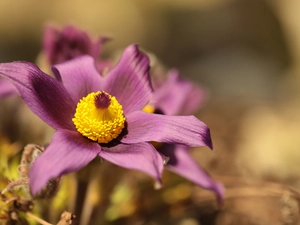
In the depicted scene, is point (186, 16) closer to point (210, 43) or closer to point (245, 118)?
point (210, 43)

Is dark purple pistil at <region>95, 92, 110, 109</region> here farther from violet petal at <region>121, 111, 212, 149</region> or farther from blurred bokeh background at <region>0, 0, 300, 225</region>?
blurred bokeh background at <region>0, 0, 300, 225</region>

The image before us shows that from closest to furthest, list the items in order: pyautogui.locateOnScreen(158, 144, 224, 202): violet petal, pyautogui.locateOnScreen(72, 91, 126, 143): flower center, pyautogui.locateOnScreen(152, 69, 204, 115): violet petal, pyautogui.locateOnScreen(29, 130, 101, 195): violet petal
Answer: pyautogui.locateOnScreen(29, 130, 101, 195): violet petal
pyautogui.locateOnScreen(72, 91, 126, 143): flower center
pyautogui.locateOnScreen(158, 144, 224, 202): violet petal
pyautogui.locateOnScreen(152, 69, 204, 115): violet petal

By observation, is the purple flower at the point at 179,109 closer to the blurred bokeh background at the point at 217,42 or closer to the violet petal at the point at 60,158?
the violet petal at the point at 60,158

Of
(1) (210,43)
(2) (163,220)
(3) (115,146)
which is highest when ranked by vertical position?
(3) (115,146)

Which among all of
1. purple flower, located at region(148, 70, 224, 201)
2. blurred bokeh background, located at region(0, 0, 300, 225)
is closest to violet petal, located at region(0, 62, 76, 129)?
purple flower, located at region(148, 70, 224, 201)

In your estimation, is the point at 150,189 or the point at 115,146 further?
the point at 150,189

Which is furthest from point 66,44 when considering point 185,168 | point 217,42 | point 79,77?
point 217,42

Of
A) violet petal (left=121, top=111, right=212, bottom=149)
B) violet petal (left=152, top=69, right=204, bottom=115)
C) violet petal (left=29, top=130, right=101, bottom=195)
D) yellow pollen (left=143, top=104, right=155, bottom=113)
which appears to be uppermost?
violet petal (left=121, top=111, right=212, bottom=149)

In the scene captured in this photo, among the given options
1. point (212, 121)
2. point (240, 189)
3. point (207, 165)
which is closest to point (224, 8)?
point (212, 121)

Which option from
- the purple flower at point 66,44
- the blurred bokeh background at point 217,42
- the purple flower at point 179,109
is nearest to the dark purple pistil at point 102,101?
the purple flower at point 179,109
